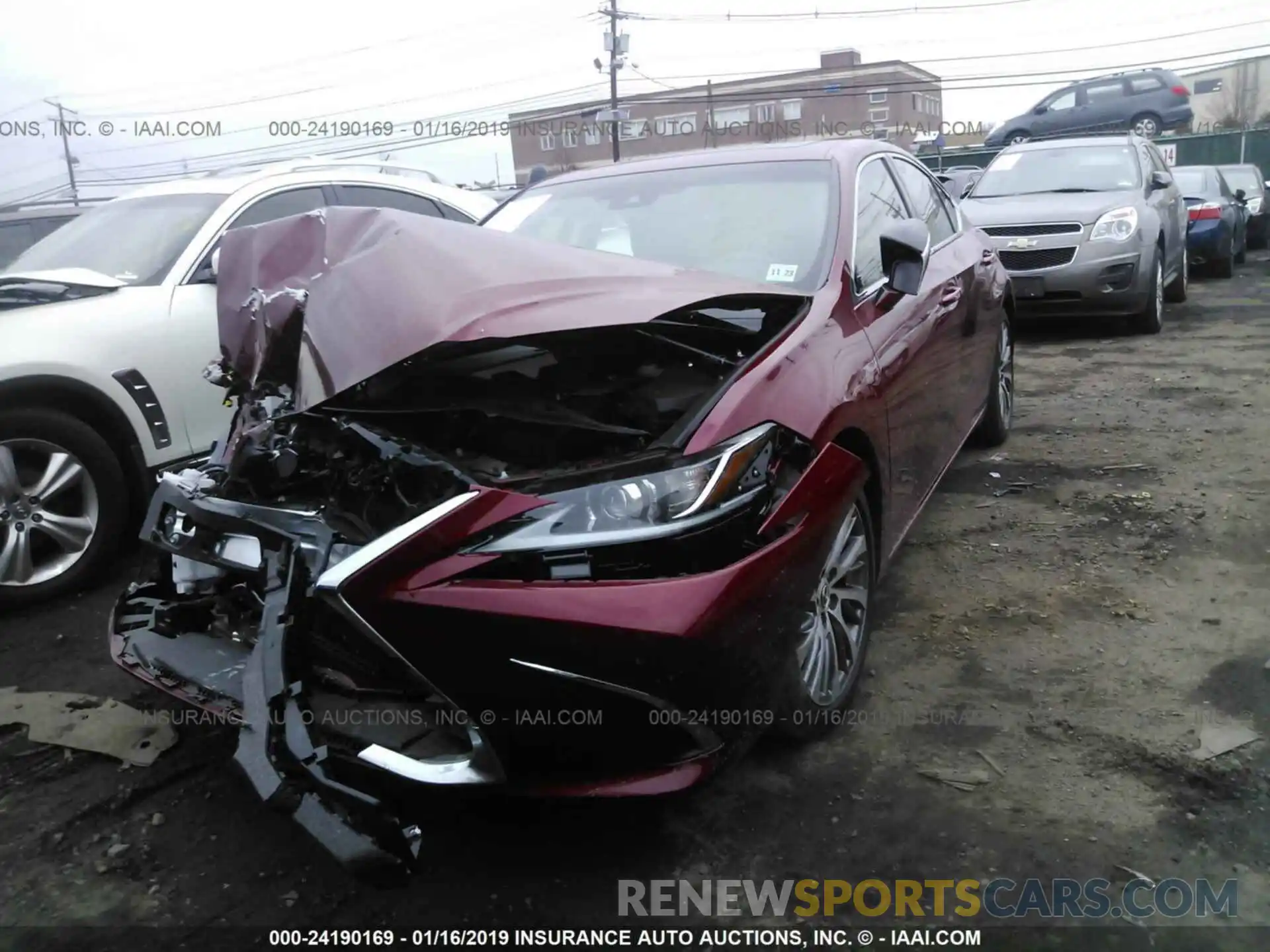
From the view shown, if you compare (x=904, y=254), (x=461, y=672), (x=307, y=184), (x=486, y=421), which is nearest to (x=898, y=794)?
(x=461, y=672)

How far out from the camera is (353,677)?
2076 millimetres

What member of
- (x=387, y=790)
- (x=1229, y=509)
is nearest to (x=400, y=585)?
(x=387, y=790)

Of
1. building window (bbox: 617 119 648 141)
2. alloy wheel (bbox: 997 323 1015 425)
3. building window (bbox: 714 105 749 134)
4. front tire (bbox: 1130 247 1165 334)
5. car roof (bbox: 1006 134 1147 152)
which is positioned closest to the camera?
alloy wheel (bbox: 997 323 1015 425)

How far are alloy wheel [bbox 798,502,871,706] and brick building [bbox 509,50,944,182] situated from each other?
119 ft

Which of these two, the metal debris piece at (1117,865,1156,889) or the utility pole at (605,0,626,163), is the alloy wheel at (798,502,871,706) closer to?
the metal debris piece at (1117,865,1156,889)

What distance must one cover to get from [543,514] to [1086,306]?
782 centimetres

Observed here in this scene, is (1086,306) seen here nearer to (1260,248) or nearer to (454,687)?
(454,687)

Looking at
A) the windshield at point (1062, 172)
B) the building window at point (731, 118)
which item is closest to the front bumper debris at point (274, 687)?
the windshield at point (1062, 172)

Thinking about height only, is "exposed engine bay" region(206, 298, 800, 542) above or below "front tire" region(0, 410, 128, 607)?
above

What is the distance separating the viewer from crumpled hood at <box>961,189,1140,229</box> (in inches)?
329

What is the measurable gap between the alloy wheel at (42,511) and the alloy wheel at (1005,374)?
436 cm

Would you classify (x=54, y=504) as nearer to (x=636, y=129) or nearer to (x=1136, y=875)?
(x=1136, y=875)

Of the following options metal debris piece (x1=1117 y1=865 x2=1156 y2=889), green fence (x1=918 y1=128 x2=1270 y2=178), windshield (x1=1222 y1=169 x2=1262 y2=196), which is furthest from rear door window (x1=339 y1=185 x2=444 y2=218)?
green fence (x1=918 y1=128 x2=1270 y2=178)
